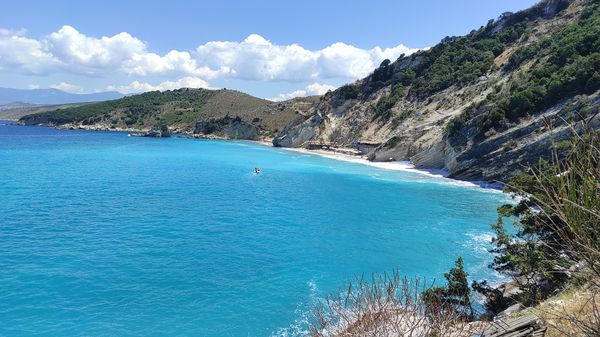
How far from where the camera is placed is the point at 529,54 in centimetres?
6531

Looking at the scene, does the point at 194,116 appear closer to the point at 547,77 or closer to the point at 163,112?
the point at 163,112

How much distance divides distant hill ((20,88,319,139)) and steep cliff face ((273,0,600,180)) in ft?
102

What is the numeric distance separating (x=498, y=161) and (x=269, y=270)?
121 feet

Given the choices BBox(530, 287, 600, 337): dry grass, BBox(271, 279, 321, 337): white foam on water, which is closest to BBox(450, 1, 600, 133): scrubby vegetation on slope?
BBox(271, 279, 321, 337): white foam on water

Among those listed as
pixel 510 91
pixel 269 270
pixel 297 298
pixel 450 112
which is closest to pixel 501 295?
pixel 297 298

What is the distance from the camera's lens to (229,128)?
14050 centimetres

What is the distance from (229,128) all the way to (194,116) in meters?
36.1

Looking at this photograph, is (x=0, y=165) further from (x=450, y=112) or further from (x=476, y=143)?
(x=450, y=112)

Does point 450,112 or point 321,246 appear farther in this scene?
point 450,112

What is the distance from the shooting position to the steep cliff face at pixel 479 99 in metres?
46.4

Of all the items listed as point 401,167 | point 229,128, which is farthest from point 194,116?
point 401,167

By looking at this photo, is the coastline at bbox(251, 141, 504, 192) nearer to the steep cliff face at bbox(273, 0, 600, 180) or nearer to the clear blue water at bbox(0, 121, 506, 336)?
the steep cliff face at bbox(273, 0, 600, 180)

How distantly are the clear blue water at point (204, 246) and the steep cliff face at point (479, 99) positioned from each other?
8649 mm

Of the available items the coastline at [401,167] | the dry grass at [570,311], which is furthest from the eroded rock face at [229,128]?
the dry grass at [570,311]
